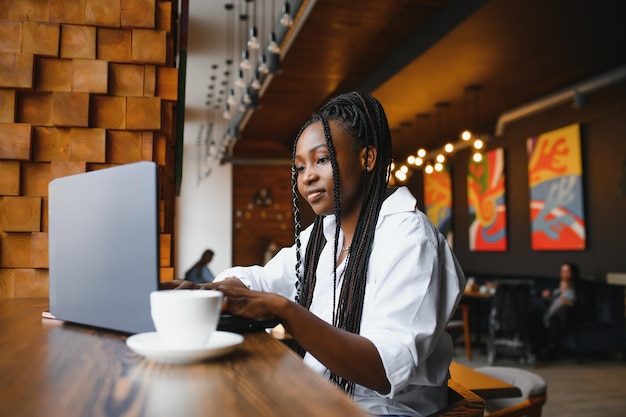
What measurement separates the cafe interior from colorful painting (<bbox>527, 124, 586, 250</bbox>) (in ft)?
0.09

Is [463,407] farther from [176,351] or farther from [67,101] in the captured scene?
[67,101]

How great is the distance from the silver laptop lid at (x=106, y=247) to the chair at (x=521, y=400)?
1.67 metres

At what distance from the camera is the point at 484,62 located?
5.81 metres

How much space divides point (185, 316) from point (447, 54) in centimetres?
526

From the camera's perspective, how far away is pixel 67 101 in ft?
6.48

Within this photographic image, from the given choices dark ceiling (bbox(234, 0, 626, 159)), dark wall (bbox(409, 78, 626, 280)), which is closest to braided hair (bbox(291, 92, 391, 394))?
dark ceiling (bbox(234, 0, 626, 159))

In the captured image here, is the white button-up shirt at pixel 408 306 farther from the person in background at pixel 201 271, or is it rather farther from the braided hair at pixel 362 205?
the person in background at pixel 201 271

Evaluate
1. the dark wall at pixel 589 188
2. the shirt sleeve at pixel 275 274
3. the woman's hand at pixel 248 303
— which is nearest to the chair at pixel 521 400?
the shirt sleeve at pixel 275 274

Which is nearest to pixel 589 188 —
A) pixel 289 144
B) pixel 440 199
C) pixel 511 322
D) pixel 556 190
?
pixel 556 190

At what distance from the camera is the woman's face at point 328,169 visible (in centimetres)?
144

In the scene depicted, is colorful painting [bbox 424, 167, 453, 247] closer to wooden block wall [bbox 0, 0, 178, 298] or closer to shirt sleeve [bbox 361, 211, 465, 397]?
wooden block wall [bbox 0, 0, 178, 298]

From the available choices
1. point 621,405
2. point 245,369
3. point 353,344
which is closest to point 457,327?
point 621,405

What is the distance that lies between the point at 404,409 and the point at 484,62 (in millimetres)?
5198

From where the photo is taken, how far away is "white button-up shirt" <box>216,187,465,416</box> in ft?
3.50
